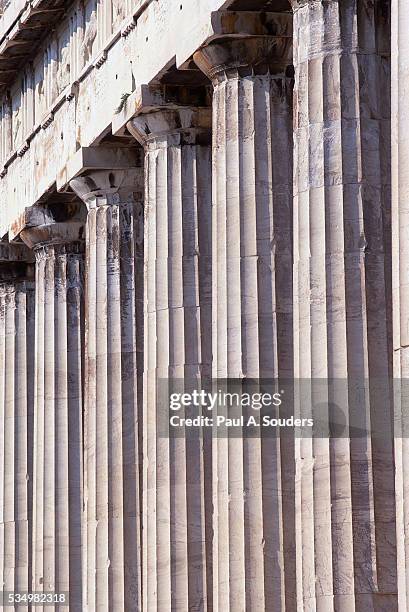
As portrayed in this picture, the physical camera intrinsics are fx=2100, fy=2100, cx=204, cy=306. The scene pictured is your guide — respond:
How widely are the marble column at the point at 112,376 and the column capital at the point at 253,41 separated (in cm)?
1003

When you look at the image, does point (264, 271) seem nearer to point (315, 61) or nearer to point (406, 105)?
point (315, 61)

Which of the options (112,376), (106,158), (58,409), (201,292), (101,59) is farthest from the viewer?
(58,409)

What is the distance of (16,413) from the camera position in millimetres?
61906

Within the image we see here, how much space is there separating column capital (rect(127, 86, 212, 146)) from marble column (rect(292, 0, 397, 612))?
28.9 feet

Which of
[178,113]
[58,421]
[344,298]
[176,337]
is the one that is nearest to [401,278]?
[344,298]

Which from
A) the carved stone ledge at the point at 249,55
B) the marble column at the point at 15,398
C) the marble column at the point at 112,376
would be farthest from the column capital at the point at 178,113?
the marble column at the point at 15,398

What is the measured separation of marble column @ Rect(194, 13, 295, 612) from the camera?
38406 mm

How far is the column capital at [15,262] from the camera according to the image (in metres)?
61.0

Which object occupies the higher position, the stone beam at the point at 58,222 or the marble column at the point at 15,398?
the stone beam at the point at 58,222

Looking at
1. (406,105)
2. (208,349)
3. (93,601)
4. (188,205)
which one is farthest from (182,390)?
(406,105)

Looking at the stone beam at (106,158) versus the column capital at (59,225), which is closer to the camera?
the stone beam at (106,158)

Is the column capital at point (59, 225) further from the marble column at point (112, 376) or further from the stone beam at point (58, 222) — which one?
the marble column at point (112, 376)

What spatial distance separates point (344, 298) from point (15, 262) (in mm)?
28283

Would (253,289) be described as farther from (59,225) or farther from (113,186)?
(59,225)
